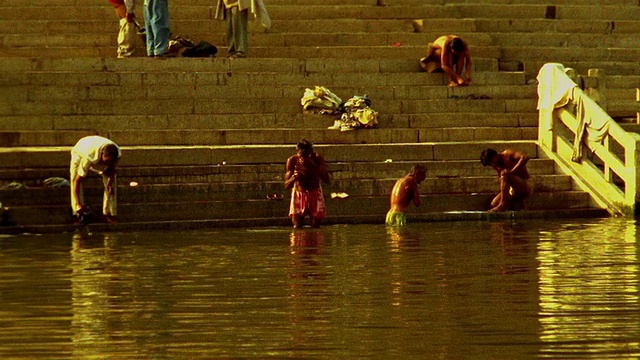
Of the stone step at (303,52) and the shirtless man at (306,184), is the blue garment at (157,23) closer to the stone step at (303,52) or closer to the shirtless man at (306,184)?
the stone step at (303,52)

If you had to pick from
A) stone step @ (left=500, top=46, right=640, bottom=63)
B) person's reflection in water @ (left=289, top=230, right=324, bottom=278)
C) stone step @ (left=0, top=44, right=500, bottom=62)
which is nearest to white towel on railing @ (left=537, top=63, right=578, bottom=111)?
stone step @ (left=0, top=44, right=500, bottom=62)

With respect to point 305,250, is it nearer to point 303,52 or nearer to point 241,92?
point 241,92

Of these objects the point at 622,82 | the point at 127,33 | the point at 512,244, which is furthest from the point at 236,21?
the point at 512,244

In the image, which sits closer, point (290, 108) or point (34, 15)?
point (290, 108)

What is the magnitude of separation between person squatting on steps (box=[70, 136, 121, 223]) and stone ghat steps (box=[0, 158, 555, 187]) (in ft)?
1.88

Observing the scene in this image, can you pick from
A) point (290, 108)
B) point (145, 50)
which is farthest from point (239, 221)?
point (145, 50)

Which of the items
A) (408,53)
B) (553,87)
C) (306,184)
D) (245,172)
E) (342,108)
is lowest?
(306,184)

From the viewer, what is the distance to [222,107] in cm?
1989

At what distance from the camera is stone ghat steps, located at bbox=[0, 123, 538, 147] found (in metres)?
18.9

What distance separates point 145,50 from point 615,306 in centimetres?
1271

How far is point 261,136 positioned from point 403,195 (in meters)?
2.74

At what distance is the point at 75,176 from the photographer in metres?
16.8

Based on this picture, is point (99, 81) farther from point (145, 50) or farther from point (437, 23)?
point (437, 23)

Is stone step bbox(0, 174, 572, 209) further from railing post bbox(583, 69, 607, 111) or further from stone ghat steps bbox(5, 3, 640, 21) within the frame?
stone ghat steps bbox(5, 3, 640, 21)
